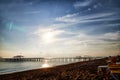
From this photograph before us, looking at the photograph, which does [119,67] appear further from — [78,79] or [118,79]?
[78,79]

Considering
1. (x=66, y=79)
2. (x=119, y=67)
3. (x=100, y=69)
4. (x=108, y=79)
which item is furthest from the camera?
(x=100, y=69)

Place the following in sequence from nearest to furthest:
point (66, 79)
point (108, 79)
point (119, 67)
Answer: point (119, 67) → point (108, 79) → point (66, 79)

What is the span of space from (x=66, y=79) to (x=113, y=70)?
2930mm

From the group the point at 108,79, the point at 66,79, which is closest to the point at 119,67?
the point at 108,79

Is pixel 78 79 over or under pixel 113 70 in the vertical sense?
under

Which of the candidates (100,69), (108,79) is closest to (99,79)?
(108,79)

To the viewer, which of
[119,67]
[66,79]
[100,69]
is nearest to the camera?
[119,67]

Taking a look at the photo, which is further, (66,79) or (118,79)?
(66,79)

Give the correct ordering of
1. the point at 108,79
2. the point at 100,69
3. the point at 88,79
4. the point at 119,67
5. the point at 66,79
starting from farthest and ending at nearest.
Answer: the point at 100,69 → the point at 66,79 → the point at 88,79 → the point at 108,79 → the point at 119,67

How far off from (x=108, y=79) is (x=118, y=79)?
58 centimetres

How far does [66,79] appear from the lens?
9.51 m

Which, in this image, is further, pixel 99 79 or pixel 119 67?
pixel 99 79

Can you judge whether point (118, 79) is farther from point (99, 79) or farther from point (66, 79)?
point (66, 79)

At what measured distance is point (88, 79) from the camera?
28.6ft
